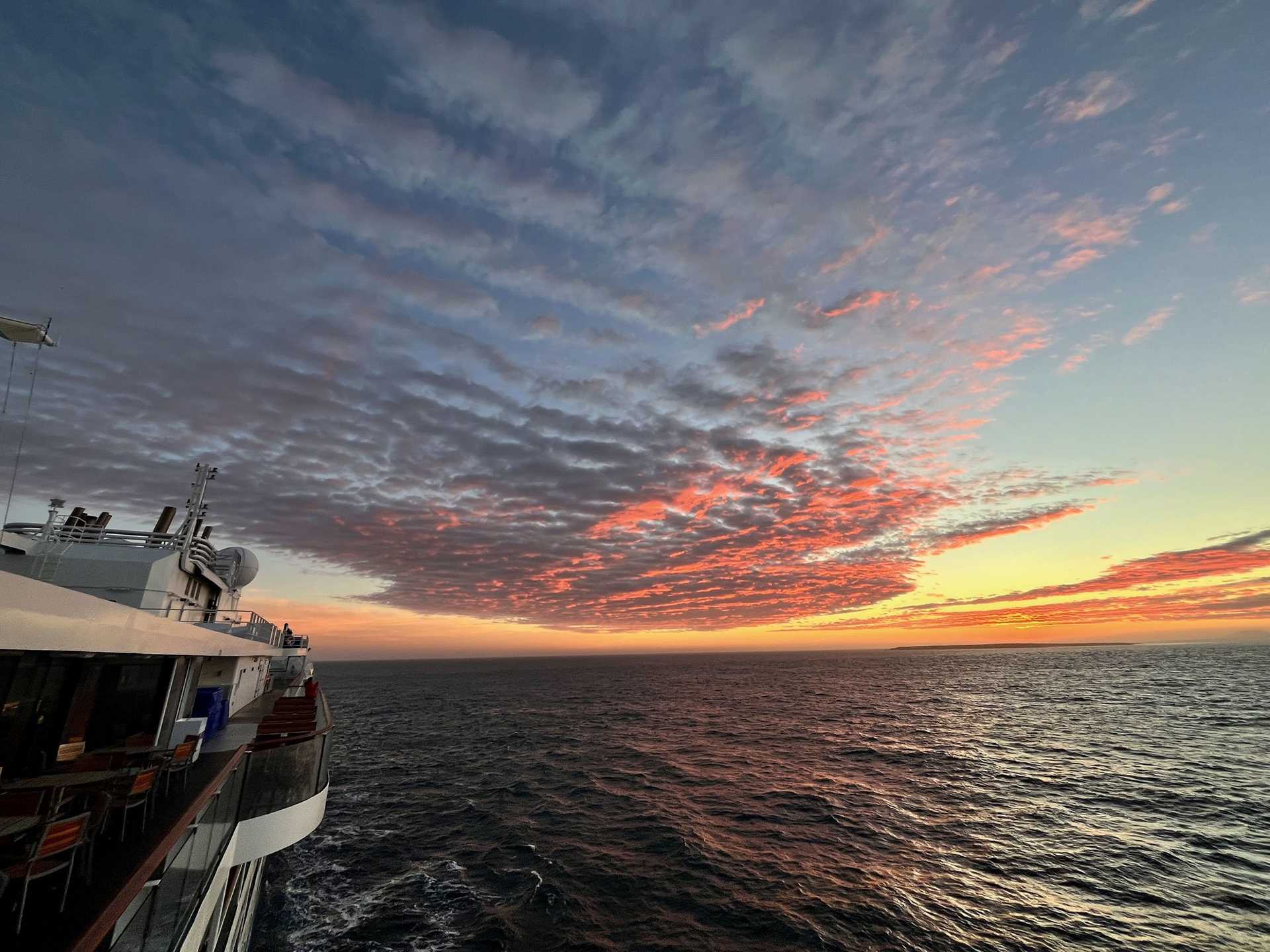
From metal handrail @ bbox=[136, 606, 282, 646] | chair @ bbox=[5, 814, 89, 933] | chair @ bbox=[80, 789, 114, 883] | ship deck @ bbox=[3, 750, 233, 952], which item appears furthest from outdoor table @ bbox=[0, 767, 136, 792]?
metal handrail @ bbox=[136, 606, 282, 646]

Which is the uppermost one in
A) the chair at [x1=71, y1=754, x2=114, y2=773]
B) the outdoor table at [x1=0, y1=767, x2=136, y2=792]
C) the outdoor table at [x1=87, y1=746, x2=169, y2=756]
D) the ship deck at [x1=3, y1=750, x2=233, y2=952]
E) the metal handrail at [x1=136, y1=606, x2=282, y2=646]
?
the metal handrail at [x1=136, y1=606, x2=282, y2=646]

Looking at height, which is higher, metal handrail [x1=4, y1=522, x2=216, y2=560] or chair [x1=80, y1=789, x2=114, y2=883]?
metal handrail [x1=4, y1=522, x2=216, y2=560]

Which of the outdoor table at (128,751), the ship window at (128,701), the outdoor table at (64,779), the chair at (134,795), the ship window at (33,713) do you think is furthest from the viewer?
the ship window at (128,701)

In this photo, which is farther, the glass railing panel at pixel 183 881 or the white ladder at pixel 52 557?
the white ladder at pixel 52 557

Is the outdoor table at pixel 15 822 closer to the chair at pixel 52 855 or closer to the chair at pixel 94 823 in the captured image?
the chair at pixel 94 823

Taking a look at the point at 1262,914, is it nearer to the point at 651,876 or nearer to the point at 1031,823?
the point at 1031,823

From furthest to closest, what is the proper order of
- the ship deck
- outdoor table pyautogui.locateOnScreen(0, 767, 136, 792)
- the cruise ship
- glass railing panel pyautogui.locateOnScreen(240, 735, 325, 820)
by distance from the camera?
glass railing panel pyautogui.locateOnScreen(240, 735, 325, 820) < outdoor table pyautogui.locateOnScreen(0, 767, 136, 792) < the cruise ship < the ship deck

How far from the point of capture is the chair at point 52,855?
6090 millimetres

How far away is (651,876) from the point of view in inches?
818

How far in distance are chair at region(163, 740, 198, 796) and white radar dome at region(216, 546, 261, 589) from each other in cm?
2411

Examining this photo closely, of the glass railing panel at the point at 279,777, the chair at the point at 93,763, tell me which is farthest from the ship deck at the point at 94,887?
the chair at the point at 93,763

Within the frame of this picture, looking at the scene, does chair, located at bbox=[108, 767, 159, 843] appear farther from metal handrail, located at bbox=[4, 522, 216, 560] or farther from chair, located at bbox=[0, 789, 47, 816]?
metal handrail, located at bbox=[4, 522, 216, 560]

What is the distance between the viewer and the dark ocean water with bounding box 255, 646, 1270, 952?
56.2 ft

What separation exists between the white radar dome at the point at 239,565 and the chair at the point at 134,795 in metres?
27.3
